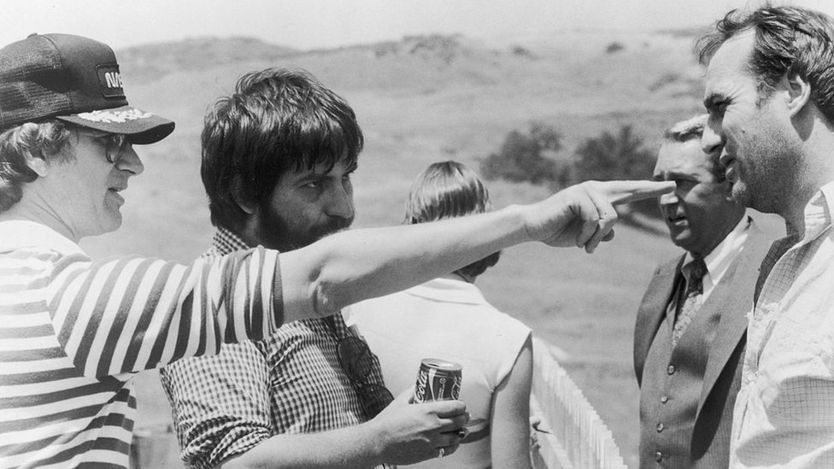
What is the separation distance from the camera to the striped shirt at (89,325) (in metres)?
1.15

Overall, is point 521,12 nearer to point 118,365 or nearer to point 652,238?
point 652,238

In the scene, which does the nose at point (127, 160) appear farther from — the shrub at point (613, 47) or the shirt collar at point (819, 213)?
the shrub at point (613, 47)

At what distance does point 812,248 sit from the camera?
5.03 feet

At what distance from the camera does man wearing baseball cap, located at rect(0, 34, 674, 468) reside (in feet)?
3.79

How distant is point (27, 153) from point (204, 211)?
22.7 feet

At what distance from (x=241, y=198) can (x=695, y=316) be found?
1.47 m

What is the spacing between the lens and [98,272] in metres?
1.18

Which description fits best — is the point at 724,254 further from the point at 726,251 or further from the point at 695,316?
the point at 695,316

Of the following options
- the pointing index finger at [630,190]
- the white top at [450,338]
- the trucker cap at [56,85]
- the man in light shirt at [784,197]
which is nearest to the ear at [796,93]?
the man in light shirt at [784,197]

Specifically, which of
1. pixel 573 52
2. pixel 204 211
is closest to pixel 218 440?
pixel 204 211

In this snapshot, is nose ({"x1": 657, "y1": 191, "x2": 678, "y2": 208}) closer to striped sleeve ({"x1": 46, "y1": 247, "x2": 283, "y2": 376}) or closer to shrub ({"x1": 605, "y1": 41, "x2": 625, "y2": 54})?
striped sleeve ({"x1": 46, "y1": 247, "x2": 283, "y2": 376})

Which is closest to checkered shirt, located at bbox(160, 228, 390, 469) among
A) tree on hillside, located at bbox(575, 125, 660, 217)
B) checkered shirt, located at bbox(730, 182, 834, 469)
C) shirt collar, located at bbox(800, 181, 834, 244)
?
checkered shirt, located at bbox(730, 182, 834, 469)

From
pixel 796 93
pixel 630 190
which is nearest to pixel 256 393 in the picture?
pixel 630 190

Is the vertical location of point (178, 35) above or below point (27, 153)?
below
